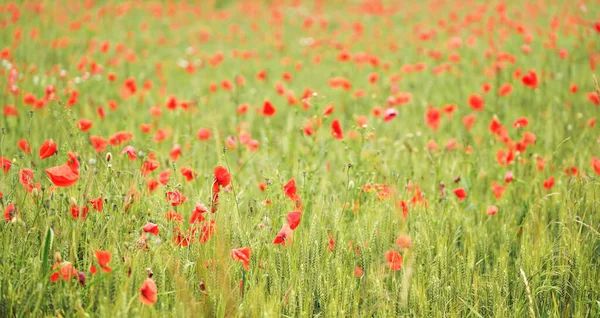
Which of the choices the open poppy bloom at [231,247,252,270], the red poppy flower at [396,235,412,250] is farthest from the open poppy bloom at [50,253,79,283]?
the red poppy flower at [396,235,412,250]

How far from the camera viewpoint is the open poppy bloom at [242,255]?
154cm

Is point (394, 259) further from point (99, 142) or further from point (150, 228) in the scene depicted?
point (99, 142)

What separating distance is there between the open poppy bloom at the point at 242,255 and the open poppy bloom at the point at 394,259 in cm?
44

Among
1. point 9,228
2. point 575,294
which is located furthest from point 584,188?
point 9,228

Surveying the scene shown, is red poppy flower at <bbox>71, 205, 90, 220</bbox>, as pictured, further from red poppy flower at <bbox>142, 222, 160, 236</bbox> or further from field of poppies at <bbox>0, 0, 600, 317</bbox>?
red poppy flower at <bbox>142, 222, 160, 236</bbox>

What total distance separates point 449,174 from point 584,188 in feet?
2.34

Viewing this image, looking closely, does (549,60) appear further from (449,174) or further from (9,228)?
(9,228)

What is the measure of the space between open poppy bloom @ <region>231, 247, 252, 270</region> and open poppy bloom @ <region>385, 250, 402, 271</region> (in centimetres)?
44

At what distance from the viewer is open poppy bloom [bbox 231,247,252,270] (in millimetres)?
1538

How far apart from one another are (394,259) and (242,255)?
50 cm

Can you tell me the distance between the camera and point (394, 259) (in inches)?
68.4

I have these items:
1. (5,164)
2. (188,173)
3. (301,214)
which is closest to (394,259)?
(301,214)

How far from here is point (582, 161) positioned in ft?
8.50

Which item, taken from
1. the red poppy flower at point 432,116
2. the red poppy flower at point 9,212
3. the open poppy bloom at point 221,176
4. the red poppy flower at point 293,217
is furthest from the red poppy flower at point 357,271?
the red poppy flower at point 432,116
